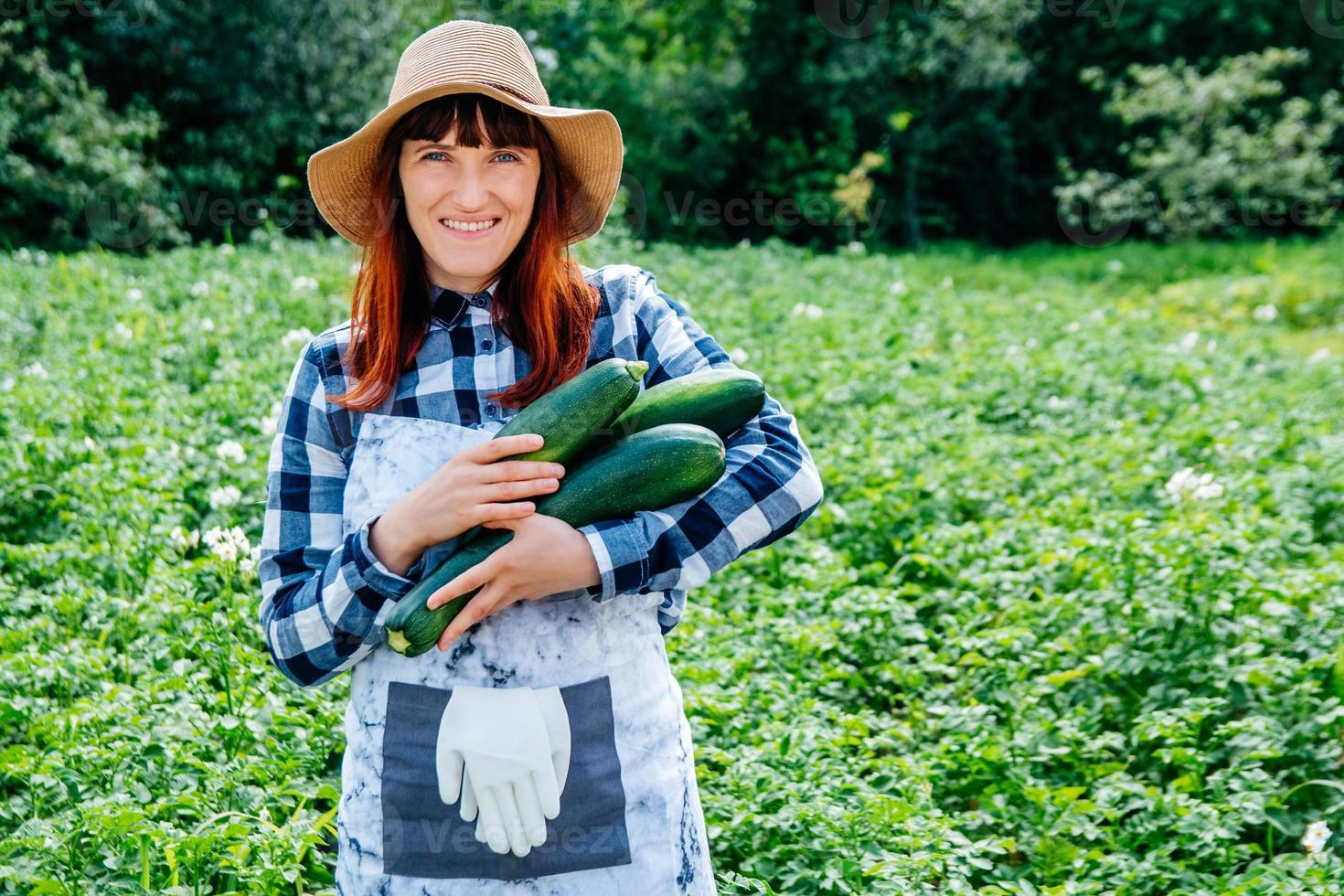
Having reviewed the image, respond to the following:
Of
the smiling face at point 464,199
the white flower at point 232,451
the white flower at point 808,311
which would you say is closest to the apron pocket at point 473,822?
the smiling face at point 464,199

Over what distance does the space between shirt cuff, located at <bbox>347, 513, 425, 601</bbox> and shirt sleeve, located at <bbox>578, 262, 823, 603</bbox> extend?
274mm

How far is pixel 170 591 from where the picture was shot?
3.77 m

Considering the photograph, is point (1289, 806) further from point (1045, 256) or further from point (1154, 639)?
point (1045, 256)

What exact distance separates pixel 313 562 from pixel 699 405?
25.7 inches

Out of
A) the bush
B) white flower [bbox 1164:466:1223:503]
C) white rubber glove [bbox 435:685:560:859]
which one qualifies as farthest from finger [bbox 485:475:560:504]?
the bush

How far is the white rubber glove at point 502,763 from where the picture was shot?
1638 mm

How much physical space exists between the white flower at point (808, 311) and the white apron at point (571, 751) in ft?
22.1

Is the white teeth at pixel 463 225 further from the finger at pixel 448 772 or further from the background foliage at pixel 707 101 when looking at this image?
the background foliage at pixel 707 101

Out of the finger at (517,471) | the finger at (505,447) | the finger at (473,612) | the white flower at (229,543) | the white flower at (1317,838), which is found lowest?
the white flower at (1317,838)

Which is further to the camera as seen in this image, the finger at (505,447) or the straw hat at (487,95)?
the straw hat at (487,95)

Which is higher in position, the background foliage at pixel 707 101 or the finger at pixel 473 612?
the background foliage at pixel 707 101

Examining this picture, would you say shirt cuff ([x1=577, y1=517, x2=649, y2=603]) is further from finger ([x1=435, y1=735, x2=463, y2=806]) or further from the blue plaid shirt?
finger ([x1=435, y1=735, x2=463, y2=806])

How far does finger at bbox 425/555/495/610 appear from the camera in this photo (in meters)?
1.60

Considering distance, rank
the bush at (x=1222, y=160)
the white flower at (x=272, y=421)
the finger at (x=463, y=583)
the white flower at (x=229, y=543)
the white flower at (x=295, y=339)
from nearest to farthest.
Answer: the finger at (x=463, y=583), the white flower at (x=229, y=543), the white flower at (x=272, y=421), the white flower at (x=295, y=339), the bush at (x=1222, y=160)
